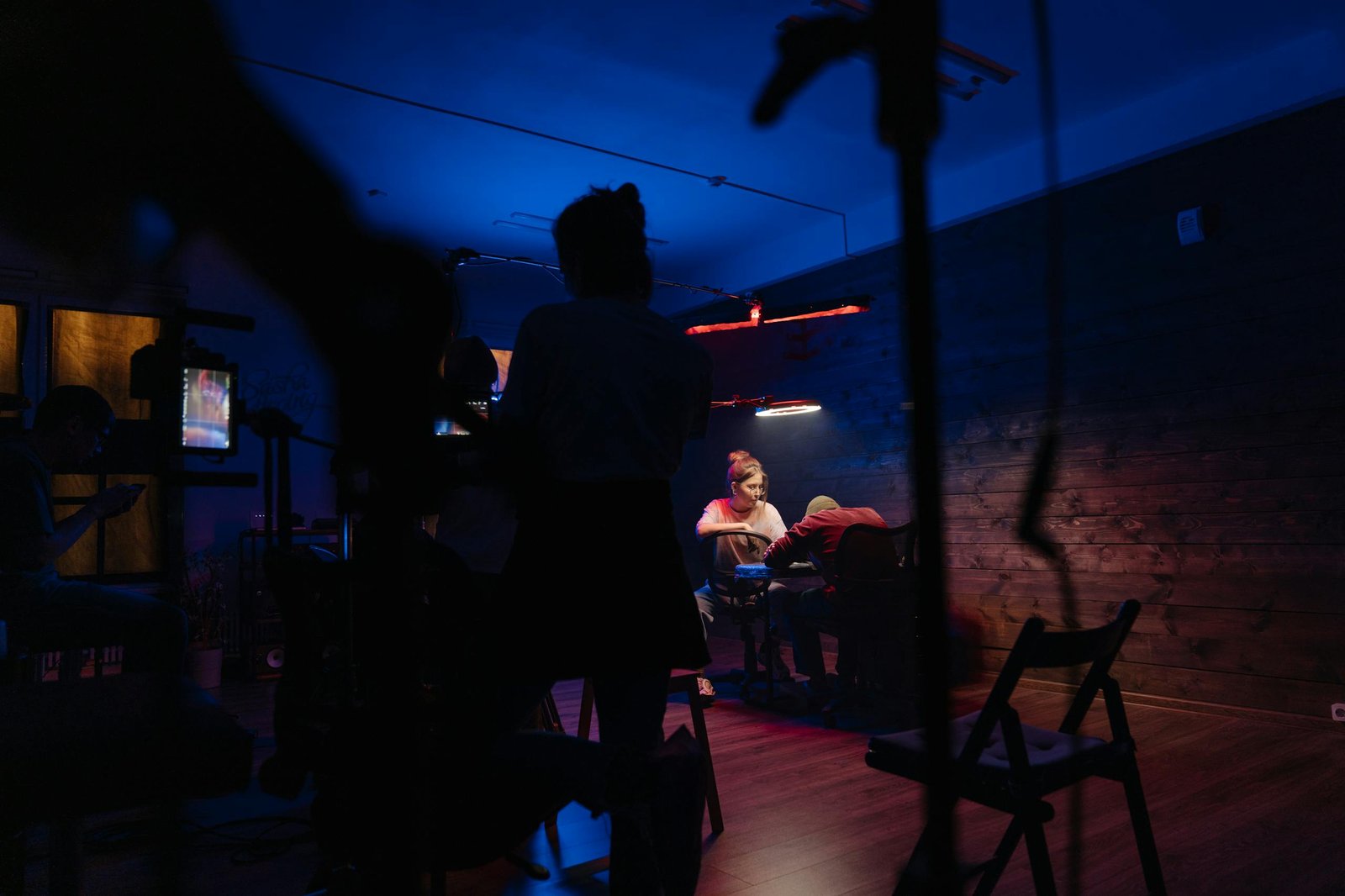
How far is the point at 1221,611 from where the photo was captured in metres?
4.00

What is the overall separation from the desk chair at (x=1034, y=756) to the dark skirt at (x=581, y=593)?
65 centimetres

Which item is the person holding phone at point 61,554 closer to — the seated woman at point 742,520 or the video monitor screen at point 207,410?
the video monitor screen at point 207,410

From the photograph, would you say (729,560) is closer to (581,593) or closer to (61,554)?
(61,554)

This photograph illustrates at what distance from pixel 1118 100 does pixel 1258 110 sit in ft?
2.33

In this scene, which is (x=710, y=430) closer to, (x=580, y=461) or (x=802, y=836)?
(x=802, y=836)

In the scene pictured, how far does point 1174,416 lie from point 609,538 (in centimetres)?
403

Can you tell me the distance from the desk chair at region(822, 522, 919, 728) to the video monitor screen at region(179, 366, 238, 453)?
2.96 m

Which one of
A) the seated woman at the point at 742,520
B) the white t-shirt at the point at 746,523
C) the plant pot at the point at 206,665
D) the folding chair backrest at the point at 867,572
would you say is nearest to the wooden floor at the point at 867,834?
the folding chair backrest at the point at 867,572

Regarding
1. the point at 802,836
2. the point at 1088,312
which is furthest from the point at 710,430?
the point at 802,836

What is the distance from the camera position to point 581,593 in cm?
124

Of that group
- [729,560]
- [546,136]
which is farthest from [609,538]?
[546,136]

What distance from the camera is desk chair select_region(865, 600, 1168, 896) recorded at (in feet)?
5.48

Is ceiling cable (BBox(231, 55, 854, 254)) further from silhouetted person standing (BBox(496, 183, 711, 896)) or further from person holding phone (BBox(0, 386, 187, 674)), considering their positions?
silhouetted person standing (BBox(496, 183, 711, 896))

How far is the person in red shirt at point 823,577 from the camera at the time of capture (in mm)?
4113
